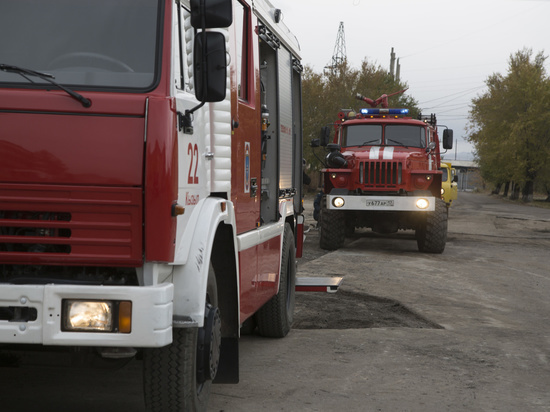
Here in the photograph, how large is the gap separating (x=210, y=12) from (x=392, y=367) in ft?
11.4

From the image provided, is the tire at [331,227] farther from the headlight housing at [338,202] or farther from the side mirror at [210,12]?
the side mirror at [210,12]

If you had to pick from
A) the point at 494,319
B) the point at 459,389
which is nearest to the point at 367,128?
the point at 494,319

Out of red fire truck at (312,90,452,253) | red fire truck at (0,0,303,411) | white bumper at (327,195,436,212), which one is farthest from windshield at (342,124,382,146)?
red fire truck at (0,0,303,411)

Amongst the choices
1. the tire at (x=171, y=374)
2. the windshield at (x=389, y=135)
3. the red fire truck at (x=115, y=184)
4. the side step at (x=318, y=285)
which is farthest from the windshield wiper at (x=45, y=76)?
the windshield at (x=389, y=135)

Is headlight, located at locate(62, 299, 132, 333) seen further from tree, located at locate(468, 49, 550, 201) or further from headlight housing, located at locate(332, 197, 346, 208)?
tree, located at locate(468, 49, 550, 201)

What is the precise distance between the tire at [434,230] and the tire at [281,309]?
28.2 feet

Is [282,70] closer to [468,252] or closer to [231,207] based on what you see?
[231,207]

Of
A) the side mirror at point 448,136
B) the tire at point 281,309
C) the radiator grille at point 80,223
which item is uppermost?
the side mirror at point 448,136

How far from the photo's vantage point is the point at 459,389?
19.4 feet

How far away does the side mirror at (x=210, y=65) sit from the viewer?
13.8 feet

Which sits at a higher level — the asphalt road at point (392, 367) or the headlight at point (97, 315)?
the headlight at point (97, 315)

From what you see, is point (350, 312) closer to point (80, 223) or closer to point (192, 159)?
point (192, 159)

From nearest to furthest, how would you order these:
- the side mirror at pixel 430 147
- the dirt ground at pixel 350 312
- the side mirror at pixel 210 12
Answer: the side mirror at pixel 210 12, the dirt ground at pixel 350 312, the side mirror at pixel 430 147

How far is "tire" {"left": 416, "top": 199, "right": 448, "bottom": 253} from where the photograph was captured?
16156 millimetres
